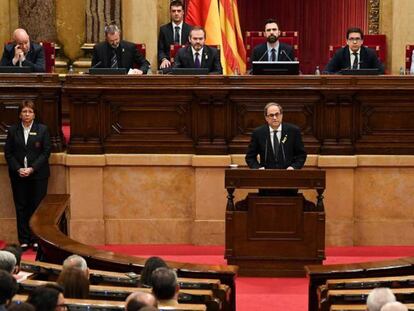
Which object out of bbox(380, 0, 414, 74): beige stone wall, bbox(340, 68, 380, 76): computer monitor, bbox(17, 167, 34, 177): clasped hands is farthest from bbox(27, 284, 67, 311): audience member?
bbox(380, 0, 414, 74): beige stone wall

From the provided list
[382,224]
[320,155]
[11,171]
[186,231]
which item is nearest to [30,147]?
[11,171]

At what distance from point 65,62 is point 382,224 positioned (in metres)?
5.07

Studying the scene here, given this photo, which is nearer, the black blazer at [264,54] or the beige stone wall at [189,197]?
the beige stone wall at [189,197]

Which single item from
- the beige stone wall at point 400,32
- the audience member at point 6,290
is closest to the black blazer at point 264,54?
the beige stone wall at point 400,32

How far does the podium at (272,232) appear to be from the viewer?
925cm

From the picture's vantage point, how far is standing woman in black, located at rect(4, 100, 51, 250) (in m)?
10.3

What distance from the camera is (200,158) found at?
1047cm

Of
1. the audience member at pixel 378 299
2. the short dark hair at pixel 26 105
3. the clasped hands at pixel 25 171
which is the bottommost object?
the audience member at pixel 378 299

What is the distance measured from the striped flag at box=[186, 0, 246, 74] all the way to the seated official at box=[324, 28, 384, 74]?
208cm

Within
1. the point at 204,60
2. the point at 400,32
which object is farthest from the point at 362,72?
the point at 400,32

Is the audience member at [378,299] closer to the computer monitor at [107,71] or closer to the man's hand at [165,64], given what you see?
the computer monitor at [107,71]

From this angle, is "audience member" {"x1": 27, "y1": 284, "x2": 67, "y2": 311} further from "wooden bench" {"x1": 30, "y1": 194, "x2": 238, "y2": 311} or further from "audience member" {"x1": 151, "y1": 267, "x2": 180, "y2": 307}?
"wooden bench" {"x1": 30, "y1": 194, "x2": 238, "y2": 311}

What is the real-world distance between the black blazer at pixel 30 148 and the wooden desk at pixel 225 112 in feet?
1.17

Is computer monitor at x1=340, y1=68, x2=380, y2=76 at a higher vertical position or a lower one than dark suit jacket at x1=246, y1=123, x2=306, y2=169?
higher
